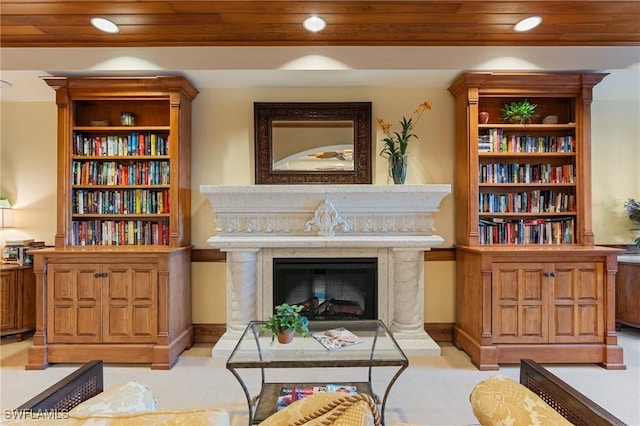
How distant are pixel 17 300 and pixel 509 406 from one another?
4383mm

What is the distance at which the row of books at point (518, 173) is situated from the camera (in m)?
3.62

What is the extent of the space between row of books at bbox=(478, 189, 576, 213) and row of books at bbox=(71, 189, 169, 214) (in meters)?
3.17

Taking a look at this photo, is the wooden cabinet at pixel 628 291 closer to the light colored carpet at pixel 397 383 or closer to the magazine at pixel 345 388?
the light colored carpet at pixel 397 383

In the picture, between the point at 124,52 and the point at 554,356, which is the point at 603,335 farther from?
the point at 124,52

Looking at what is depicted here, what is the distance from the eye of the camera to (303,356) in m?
2.13

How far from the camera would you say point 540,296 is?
Answer: 3.14 metres

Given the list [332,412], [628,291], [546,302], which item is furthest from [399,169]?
[332,412]

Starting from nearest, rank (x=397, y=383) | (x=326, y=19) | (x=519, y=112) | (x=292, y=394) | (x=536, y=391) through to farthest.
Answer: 1. (x=536, y=391)
2. (x=292, y=394)
3. (x=397, y=383)
4. (x=326, y=19)
5. (x=519, y=112)

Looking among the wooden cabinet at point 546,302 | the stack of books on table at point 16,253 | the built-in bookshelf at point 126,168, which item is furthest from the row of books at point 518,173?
the stack of books on table at point 16,253

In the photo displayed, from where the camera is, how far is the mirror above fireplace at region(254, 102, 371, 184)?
3734 mm

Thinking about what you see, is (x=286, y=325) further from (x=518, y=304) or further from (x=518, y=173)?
(x=518, y=173)

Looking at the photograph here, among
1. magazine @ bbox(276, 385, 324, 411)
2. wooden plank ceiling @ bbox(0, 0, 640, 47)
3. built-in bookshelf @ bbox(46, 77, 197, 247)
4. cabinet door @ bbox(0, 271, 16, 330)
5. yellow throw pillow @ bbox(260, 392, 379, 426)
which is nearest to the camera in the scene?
yellow throw pillow @ bbox(260, 392, 379, 426)

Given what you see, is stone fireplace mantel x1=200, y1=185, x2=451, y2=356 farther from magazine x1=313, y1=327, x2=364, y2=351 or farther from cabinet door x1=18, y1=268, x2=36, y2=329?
cabinet door x1=18, y1=268, x2=36, y2=329

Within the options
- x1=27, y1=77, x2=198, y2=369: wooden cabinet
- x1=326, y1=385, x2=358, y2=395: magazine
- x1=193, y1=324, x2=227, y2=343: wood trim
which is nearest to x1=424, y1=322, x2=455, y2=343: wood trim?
x1=326, y1=385, x2=358, y2=395: magazine
